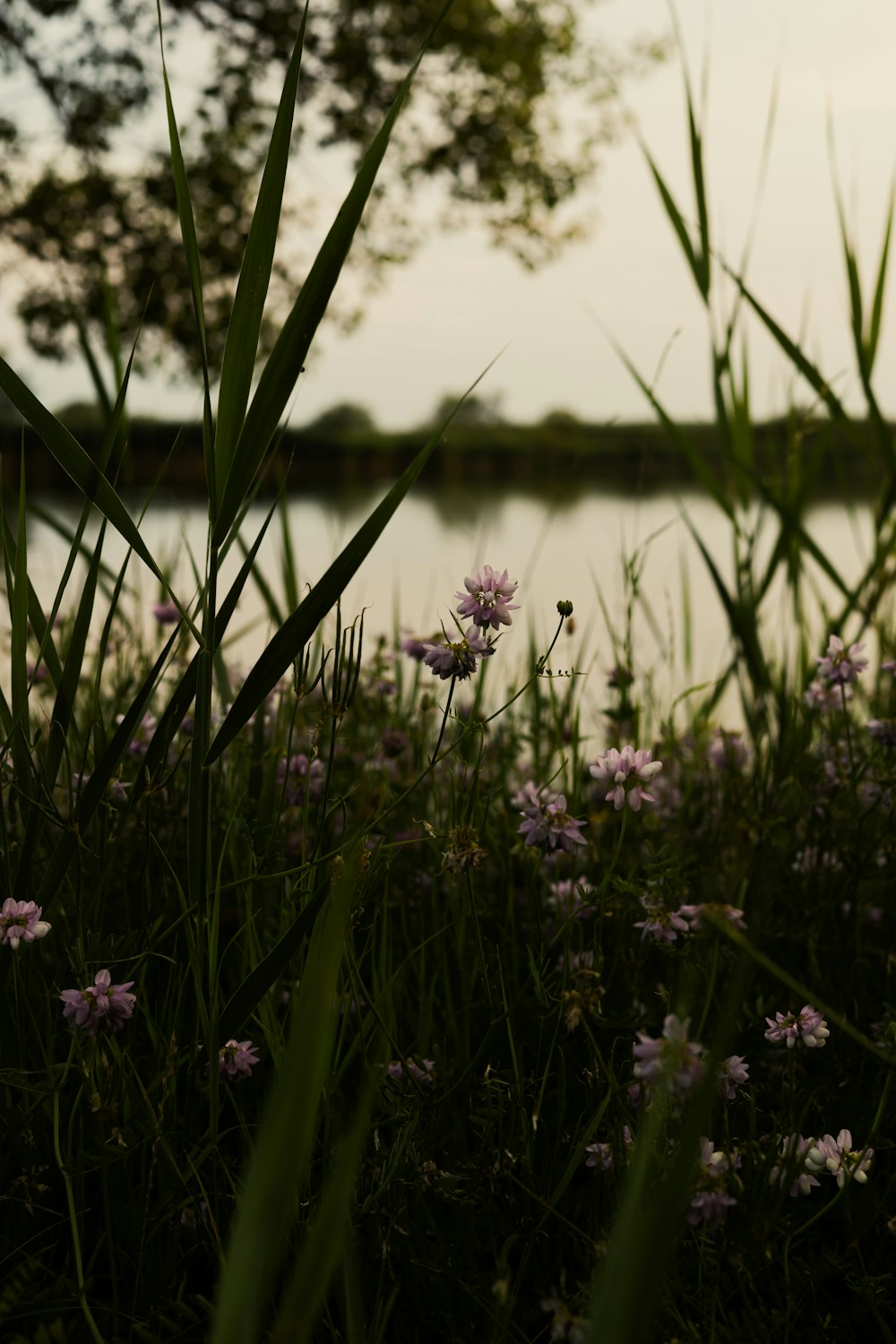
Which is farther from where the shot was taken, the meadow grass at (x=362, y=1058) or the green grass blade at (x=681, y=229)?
the green grass blade at (x=681, y=229)

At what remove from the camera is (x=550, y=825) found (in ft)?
4.30

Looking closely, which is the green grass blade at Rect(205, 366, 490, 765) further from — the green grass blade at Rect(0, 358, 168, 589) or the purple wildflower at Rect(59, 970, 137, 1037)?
the purple wildflower at Rect(59, 970, 137, 1037)

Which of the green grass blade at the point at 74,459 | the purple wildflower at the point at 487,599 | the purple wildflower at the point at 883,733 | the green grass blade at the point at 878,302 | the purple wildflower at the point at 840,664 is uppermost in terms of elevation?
the green grass blade at the point at 878,302

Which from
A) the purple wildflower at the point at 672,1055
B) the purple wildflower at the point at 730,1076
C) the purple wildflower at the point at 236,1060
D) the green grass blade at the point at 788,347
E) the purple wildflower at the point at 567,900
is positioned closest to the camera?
the purple wildflower at the point at 672,1055

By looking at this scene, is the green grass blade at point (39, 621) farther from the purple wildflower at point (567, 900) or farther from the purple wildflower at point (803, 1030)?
the purple wildflower at point (803, 1030)

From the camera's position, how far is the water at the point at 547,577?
8.58 feet

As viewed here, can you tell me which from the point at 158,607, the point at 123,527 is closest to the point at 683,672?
the point at 158,607

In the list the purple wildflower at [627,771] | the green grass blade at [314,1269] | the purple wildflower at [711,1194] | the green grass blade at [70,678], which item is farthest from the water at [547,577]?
the green grass blade at [314,1269]

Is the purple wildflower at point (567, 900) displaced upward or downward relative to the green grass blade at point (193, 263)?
downward

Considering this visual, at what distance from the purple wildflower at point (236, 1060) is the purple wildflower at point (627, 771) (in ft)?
1.61

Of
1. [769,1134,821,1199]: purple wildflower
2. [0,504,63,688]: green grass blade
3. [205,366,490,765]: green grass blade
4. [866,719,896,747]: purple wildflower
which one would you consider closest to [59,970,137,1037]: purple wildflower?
[205,366,490,765]: green grass blade

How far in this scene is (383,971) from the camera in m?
1.36

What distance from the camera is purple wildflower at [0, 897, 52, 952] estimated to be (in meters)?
1.17

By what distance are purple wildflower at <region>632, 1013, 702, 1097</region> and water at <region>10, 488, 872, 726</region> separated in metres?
0.58
